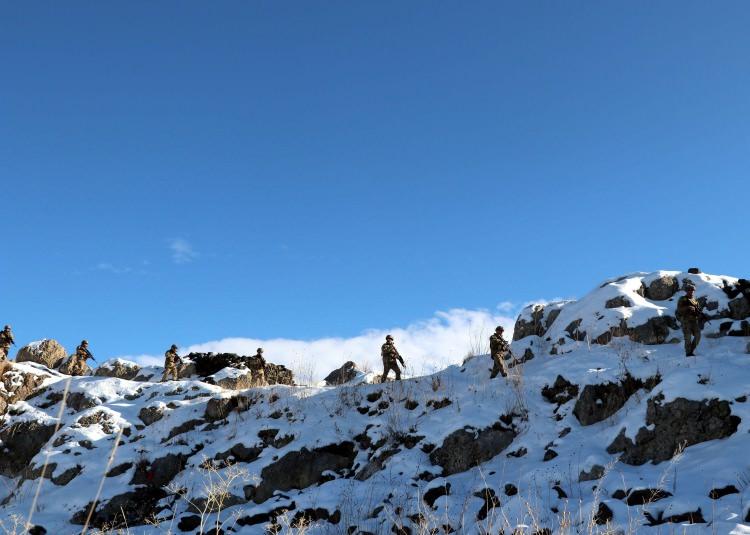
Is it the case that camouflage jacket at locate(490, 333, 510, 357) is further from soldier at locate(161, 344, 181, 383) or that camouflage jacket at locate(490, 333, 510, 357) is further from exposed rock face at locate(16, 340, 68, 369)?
exposed rock face at locate(16, 340, 68, 369)

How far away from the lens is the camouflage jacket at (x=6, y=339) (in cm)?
1565

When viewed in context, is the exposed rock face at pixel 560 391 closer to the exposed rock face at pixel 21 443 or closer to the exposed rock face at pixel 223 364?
the exposed rock face at pixel 223 364

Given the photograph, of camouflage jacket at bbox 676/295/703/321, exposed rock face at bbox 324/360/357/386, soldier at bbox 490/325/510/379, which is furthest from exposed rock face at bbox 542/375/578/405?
exposed rock face at bbox 324/360/357/386

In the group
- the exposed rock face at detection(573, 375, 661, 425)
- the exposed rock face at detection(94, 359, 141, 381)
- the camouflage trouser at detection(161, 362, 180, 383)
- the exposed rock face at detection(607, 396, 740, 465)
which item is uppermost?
the exposed rock face at detection(94, 359, 141, 381)

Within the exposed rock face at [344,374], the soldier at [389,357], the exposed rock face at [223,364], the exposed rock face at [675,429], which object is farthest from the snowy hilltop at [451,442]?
the exposed rock face at [344,374]

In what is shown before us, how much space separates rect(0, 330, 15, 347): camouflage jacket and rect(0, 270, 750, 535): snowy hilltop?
0.83 m

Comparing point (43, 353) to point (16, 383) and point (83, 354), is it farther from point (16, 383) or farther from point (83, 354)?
point (16, 383)

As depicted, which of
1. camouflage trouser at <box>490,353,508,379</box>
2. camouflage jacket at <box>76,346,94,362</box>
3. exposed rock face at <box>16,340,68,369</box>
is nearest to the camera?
camouflage trouser at <box>490,353,508,379</box>

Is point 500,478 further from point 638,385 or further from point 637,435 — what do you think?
point 638,385

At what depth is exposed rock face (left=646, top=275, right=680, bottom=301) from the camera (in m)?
14.1

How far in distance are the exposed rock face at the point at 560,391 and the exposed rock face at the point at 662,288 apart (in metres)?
5.62

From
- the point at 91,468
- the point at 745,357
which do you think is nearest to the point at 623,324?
the point at 745,357

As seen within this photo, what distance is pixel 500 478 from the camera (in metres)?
7.64

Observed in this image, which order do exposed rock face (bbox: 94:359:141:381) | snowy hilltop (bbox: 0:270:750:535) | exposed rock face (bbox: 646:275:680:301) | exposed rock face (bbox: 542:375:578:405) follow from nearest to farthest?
snowy hilltop (bbox: 0:270:750:535), exposed rock face (bbox: 542:375:578:405), exposed rock face (bbox: 646:275:680:301), exposed rock face (bbox: 94:359:141:381)
